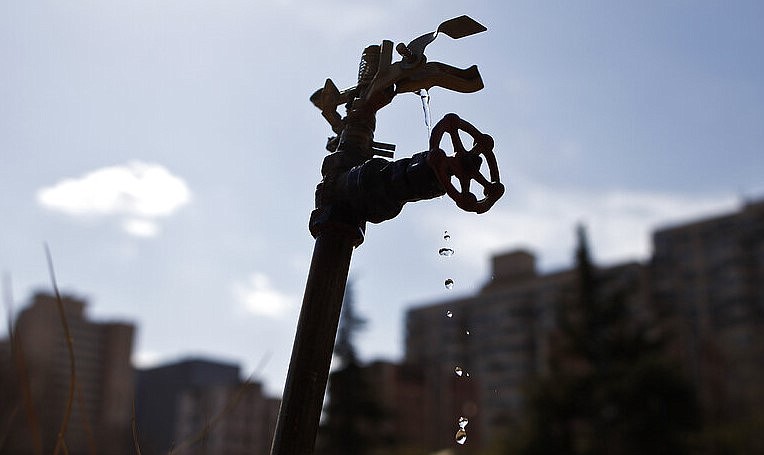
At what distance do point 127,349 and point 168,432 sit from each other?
417 inches

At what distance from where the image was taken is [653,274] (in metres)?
58.2

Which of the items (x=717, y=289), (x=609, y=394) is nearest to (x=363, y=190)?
(x=609, y=394)

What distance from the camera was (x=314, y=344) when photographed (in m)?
1.45

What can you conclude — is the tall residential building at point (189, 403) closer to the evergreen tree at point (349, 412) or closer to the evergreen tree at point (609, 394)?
the evergreen tree at point (349, 412)

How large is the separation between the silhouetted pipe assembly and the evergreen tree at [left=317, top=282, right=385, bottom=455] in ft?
74.6

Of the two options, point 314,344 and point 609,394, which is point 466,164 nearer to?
point 314,344

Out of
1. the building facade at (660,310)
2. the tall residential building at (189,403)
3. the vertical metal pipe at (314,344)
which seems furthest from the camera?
the tall residential building at (189,403)

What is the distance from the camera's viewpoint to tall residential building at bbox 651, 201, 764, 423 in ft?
164

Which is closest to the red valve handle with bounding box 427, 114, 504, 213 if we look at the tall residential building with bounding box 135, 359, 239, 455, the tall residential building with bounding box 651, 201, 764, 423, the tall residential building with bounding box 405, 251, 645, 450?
the tall residential building with bounding box 651, 201, 764, 423

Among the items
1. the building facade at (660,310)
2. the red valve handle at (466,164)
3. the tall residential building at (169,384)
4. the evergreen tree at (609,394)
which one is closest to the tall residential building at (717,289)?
the building facade at (660,310)

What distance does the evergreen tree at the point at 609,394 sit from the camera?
63.2 feet

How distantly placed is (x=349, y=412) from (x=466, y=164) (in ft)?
77.1

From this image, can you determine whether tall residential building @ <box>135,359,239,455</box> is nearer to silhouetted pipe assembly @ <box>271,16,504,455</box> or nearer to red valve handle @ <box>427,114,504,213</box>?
silhouetted pipe assembly @ <box>271,16,504,455</box>

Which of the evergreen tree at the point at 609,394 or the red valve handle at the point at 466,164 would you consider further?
the evergreen tree at the point at 609,394
